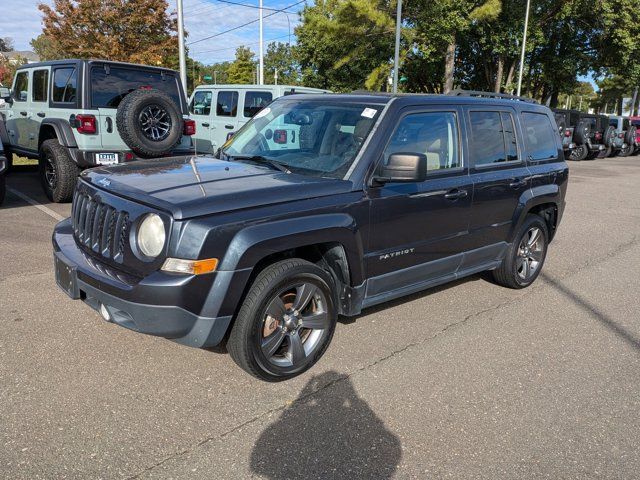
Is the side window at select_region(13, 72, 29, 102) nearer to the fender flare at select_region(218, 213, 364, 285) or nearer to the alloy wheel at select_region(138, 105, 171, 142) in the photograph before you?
the alloy wheel at select_region(138, 105, 171, 142)

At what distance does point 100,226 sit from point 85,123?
16.6 ft

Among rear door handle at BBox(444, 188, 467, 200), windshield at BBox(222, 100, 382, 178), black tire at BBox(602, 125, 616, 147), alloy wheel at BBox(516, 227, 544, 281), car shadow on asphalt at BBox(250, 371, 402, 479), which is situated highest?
black tire at BBox(602, 125, 616, 147)

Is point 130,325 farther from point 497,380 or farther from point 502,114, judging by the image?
point 502,114

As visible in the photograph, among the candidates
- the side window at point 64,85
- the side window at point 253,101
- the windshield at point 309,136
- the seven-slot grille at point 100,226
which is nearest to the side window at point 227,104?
the side window at point 253,101

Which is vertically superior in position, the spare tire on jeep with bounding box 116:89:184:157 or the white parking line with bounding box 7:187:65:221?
the spare tire on jeep with bounding box 116:89:184:157

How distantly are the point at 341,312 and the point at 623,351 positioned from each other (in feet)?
7.27

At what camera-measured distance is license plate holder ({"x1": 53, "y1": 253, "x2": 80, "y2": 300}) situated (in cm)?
323

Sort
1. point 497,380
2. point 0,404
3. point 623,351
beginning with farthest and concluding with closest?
1. point 623,351
2. point 497,380
3. point 0,404

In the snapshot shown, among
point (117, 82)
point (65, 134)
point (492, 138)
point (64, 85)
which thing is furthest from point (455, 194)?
point (64, 85)

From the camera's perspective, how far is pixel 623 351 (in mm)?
4020

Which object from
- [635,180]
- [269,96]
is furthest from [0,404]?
[635,180]

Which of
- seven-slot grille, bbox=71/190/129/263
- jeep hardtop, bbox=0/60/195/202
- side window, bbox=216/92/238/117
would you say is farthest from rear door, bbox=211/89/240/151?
seven-slot grille, bbox=71/190/129/263

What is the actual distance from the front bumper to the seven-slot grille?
142 mm

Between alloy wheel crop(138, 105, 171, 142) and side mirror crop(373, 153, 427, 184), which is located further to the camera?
alloy wheel crop(138, 105, 171, 142)
